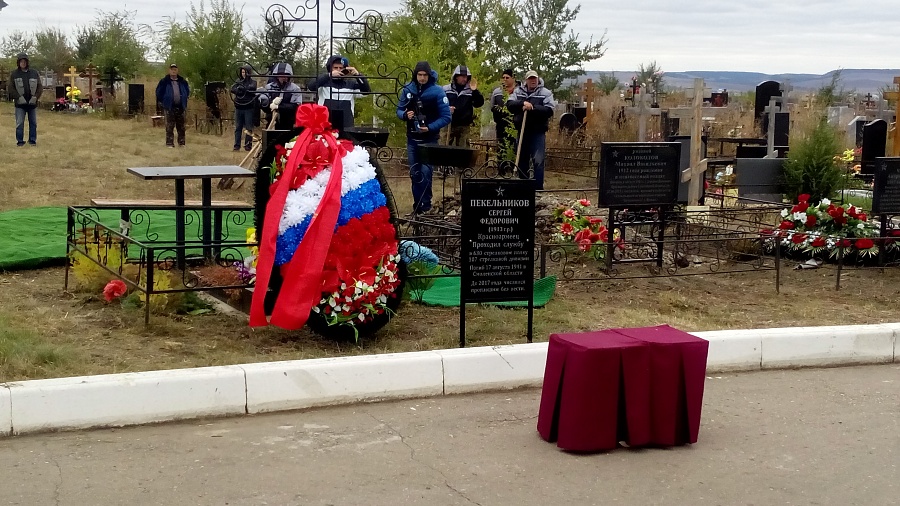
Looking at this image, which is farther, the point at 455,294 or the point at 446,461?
the point at 455,294

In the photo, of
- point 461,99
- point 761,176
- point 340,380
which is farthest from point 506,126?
point 340,380

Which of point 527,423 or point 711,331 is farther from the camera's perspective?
point 711,331

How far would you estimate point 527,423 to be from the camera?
604 centimetres

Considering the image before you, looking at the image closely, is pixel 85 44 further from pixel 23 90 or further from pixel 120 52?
pixel 23 90

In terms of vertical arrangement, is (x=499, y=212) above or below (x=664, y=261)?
above

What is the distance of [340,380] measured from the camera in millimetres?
6312

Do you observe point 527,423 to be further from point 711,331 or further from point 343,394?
point 711,331

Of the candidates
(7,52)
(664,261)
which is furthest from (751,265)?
(7,52)

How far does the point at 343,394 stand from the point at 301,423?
0.44m

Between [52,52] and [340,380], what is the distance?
143 feet

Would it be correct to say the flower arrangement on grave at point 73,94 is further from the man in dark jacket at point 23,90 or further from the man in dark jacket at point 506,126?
the man in dark jacket at point 506,126

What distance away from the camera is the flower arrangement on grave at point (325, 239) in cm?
702

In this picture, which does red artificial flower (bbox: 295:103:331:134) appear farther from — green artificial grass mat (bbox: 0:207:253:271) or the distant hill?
the distant hill

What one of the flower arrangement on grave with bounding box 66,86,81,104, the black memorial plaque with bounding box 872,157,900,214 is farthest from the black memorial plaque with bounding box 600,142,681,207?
the flower arrangement on grave with bounding box 66,86,81,104
